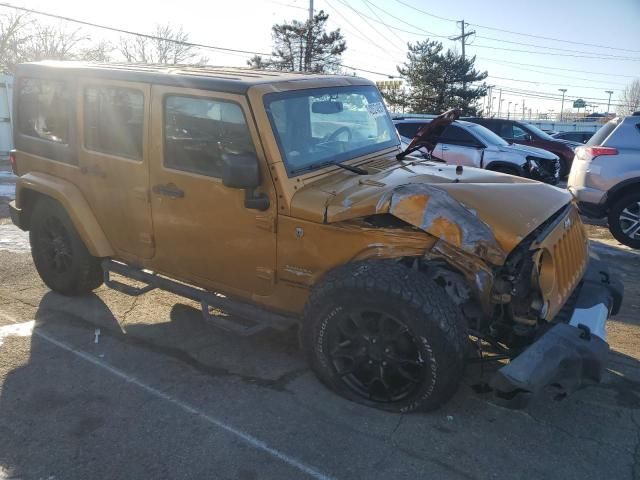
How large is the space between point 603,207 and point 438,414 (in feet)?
18.7

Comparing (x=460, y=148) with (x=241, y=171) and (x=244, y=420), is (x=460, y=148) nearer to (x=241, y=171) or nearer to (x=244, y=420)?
(x=241, y=171)

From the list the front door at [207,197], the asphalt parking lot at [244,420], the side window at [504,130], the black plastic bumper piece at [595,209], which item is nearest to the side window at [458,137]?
the black plastic bumper piece at [595,209]

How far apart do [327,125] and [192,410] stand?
7.10 feet

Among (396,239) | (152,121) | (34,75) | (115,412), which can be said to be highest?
(34,75)

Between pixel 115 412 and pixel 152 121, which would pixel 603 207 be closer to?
pixel 152 121

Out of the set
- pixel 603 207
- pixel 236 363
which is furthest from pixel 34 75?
pixel 603 207

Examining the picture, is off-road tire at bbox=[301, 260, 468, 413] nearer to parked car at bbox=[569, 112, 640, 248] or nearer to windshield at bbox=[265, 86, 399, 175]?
windshield at bbox=[265, 86, 399, 175]

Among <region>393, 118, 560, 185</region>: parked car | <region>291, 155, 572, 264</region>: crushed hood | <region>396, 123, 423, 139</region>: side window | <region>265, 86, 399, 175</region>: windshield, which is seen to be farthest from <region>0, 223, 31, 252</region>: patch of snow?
<region>396, 123, 423, 139</region>: side window

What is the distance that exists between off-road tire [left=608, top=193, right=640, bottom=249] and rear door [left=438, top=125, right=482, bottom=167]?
353 centimetres

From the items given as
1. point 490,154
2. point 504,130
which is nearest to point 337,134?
point 490,154

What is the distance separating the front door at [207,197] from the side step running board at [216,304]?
0.09 m

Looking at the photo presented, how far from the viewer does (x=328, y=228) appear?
10.9 ft

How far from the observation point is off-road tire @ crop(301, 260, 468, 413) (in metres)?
2.95

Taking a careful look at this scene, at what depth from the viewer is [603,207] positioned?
7680mm
